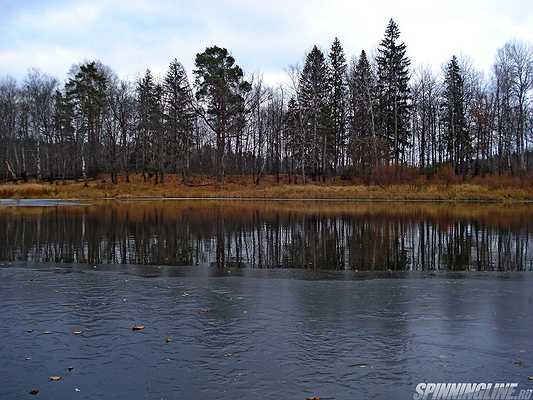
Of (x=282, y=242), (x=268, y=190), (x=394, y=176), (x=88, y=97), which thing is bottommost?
(x=282, y=242)

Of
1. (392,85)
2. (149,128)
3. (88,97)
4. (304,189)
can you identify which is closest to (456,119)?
(392,85)

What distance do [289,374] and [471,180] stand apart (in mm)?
50384

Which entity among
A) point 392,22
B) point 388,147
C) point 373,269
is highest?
point 392,22

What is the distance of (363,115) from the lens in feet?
229

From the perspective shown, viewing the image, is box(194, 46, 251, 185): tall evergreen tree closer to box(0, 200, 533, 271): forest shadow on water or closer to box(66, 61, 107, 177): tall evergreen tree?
box(66, 61, 107, 177): tall evergreen tree

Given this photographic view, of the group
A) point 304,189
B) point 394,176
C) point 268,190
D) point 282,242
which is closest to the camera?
point 282,242

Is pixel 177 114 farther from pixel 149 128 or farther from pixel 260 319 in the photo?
pixel 260 319

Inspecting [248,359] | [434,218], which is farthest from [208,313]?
[434,218]

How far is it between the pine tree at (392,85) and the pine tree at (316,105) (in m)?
7.54

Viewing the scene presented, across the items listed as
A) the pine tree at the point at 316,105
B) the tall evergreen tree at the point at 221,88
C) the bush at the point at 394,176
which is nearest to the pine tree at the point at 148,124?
the tall evergreen tree at the point at 221,88

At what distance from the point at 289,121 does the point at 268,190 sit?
1978 centimetres

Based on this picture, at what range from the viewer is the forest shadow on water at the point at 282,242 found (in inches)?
622

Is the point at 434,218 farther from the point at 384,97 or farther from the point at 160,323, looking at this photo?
the point at 384,97

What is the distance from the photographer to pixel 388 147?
65.3 meters
